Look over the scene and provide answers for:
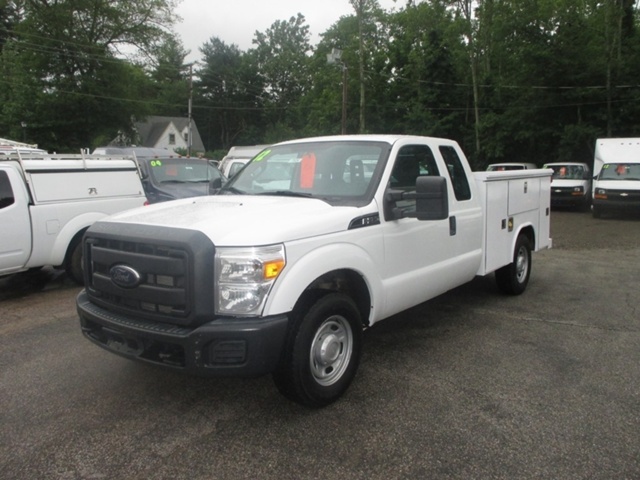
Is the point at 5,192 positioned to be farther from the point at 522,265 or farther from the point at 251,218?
the point at 522,265

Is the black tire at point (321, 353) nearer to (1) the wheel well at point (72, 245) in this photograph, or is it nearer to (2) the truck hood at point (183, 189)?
(1) the wheel well at point (72, 245)

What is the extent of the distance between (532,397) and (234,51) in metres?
82.7

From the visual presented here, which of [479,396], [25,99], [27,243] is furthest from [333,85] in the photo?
[479,396]

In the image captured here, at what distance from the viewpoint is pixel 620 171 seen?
16.9 m

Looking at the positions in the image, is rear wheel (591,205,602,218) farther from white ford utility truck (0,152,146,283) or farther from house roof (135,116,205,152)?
house roof (135,116,205,152)

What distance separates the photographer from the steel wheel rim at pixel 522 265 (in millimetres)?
6672

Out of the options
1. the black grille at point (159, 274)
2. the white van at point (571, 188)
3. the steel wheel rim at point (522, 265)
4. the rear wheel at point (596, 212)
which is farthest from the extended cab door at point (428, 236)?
the white van at point (571, 188)

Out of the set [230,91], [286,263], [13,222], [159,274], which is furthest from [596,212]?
[230,91]

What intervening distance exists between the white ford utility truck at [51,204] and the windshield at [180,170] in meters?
3.74

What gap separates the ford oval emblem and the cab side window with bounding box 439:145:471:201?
311 centimetres

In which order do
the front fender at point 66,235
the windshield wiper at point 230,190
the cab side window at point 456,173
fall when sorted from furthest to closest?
the front fender at point 66,235, the cab side window at point 456,173, the windshield wiper at point 230,190

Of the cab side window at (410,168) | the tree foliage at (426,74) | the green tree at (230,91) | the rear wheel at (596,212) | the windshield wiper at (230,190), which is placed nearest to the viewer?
the cab side window at (410,168)

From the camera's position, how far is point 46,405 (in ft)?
12.3

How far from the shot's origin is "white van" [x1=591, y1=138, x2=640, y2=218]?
52.2 feet
